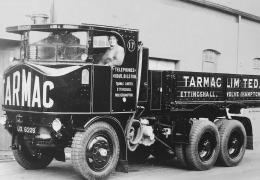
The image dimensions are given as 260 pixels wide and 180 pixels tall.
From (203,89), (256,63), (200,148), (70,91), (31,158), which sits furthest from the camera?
(256,63)

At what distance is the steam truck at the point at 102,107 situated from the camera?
839 centimetres

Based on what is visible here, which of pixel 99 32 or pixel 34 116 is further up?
pixel 99 32

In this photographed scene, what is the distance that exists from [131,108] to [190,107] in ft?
5.57

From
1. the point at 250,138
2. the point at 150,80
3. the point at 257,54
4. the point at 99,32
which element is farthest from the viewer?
the point at 257,54

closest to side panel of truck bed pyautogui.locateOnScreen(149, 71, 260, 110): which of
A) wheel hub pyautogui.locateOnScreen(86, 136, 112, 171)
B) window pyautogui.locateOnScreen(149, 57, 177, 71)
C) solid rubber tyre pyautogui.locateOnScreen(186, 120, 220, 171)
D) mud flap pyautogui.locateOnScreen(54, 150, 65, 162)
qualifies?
solid rubber tyre pyautogui.locateOnScreen(186, 120, 220, 171)

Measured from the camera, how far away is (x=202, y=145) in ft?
34.4

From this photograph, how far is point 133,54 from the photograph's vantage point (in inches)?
373

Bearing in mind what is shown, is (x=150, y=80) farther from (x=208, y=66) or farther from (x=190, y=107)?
(x=208, y=66)

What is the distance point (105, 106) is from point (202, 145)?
266cm

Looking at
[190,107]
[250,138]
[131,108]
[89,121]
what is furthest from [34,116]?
[250,138]

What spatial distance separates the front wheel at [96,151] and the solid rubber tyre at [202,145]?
1.84 meters

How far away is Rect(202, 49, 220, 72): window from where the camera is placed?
1758 cm

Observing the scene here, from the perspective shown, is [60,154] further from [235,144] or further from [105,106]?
[235,144]

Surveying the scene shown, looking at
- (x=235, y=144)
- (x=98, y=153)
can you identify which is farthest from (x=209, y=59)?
(x=98, y=153)
